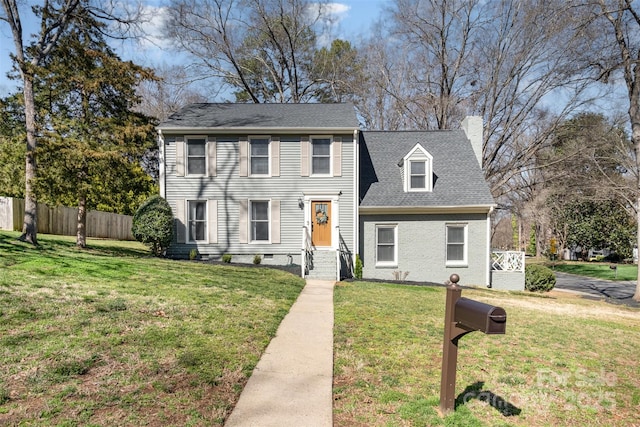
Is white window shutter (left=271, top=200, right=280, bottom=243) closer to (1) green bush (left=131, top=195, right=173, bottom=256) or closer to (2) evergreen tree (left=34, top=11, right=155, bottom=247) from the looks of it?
(1) green bush (left=131, top=195, right=173, bottom=256)

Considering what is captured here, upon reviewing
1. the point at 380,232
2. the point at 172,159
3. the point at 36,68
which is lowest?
the point at 380,232

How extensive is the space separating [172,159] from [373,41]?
16822mm

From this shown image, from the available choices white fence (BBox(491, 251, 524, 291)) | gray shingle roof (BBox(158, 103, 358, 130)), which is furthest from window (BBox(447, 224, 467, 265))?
gray shingle roof (BBox(158, 103, 358, 130))

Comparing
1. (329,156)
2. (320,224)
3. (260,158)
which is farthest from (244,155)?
(320,224)

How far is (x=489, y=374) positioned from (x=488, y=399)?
0.68 meters

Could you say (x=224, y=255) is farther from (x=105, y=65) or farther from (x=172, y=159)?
(x=105, y=65)

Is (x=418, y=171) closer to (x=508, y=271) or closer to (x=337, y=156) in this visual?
(x=337, y=156)

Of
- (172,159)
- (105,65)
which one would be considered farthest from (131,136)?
(105,65)

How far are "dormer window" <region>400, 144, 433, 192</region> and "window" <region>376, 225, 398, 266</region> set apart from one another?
1747mm

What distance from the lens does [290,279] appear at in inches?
451

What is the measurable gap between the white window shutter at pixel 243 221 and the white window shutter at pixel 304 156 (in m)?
2.41

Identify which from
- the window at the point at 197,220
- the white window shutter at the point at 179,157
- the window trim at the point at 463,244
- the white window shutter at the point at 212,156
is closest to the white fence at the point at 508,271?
the window trim at the point at 463,244

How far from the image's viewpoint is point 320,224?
47.9ft

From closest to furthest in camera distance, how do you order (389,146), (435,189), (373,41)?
(435,189) < (389,146) < (373,41)
